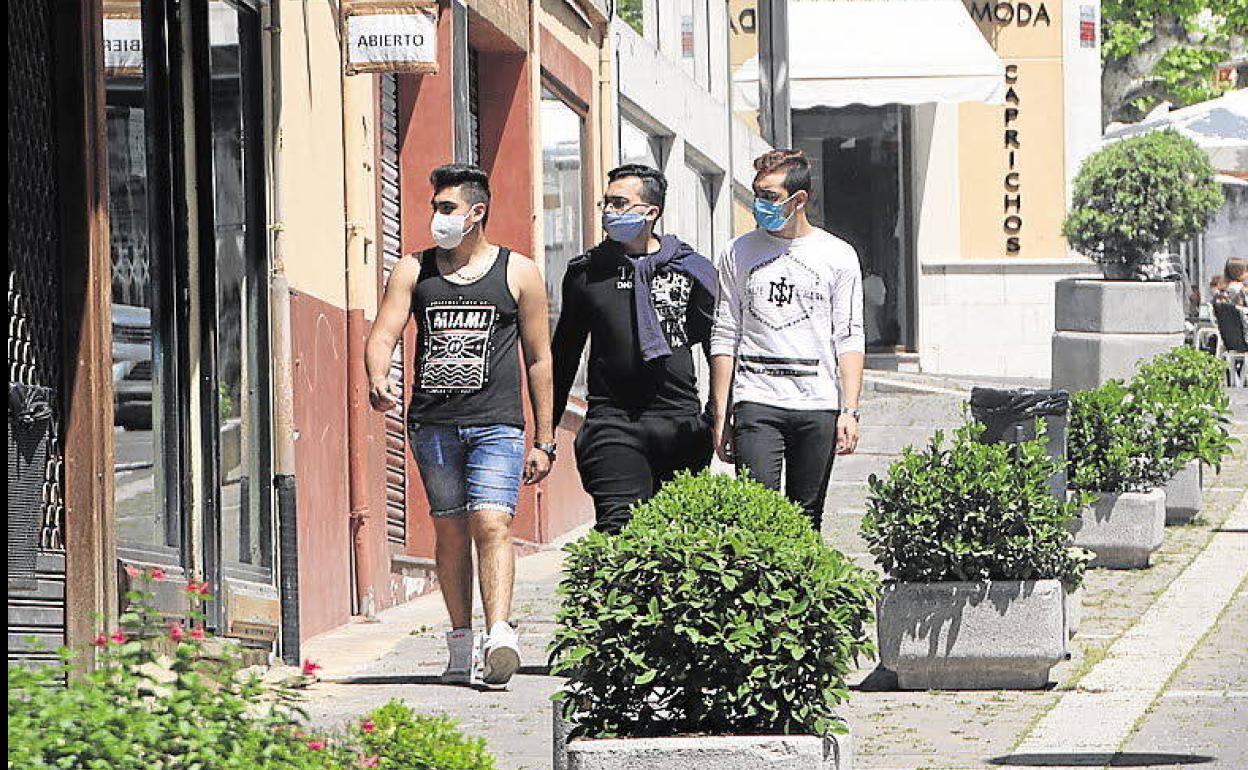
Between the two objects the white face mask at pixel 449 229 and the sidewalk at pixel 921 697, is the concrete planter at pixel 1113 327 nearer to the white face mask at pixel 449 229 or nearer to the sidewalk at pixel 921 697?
the sidewalk at pixel 921 697

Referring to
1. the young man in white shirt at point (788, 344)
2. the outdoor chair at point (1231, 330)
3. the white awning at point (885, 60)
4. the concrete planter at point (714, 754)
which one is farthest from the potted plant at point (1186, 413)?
the white awning at point (885, 60)

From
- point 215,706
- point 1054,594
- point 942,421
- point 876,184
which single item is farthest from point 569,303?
point 876,184

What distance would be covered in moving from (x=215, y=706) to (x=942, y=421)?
1804 cm

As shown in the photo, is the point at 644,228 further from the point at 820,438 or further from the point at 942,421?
the point at 942,421

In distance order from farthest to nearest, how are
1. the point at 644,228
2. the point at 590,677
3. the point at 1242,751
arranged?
the point at 644,228
the point at 1242,751
the point at 590,677

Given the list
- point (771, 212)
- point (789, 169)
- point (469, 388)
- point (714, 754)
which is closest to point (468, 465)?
point (469, 388)


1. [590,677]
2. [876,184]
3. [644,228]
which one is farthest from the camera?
[876,184]

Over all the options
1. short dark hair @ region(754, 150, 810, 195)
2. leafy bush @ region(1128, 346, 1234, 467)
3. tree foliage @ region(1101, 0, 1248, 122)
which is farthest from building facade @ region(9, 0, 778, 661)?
tree foliage @ region(1101, 0, 1248, 122)

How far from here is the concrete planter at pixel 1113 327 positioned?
22.0 meters

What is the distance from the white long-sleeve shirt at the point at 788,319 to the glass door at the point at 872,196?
83.9 ft

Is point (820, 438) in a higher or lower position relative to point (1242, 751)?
higher

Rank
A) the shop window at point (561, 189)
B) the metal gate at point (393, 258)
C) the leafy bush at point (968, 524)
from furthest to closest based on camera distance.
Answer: the shop window at point (561, 189) → the metal gate at point (393, 258) → the leafy bush at point (968, 524)

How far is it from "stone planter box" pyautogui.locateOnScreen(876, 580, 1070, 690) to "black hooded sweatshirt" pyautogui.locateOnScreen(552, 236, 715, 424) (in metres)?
1.00

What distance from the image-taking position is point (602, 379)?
8.65m
